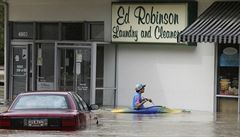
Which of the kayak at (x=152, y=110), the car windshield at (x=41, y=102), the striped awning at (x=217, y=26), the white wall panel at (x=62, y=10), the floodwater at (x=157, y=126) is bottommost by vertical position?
the floodwater at (x=157, y=126)

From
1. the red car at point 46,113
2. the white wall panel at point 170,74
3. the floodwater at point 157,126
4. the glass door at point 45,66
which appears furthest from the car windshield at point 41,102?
the glass door at point 45,66

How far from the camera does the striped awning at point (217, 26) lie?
2200 cm

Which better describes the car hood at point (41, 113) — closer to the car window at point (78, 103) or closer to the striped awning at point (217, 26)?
the car window at point (78, 103)

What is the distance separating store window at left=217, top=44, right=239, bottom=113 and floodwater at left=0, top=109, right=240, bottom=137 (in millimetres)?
844

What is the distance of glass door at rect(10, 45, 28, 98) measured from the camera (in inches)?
1138

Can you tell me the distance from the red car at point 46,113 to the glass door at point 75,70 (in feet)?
36.6

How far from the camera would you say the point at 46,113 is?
1384 cm

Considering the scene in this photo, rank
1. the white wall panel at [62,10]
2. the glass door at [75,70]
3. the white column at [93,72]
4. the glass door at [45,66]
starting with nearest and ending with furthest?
the white column at [93,72], the glass door at [75,70], the white wall panel at [62,10], the glass door at [45,66]

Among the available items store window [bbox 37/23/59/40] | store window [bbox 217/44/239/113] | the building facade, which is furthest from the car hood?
store window [bbox 37/23/59/40]

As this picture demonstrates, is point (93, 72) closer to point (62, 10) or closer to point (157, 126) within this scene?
point (62, 10)

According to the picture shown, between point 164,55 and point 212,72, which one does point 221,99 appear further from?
point 164,55

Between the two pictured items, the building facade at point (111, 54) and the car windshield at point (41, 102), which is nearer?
the car windshield at point (41, 102)

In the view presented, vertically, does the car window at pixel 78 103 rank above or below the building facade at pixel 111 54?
below

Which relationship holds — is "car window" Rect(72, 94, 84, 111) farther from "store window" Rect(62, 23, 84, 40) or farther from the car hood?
"store window" Rect(62, 23, 84, 40)
